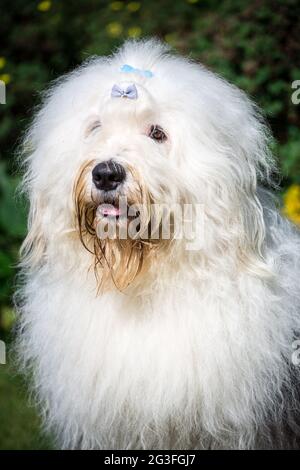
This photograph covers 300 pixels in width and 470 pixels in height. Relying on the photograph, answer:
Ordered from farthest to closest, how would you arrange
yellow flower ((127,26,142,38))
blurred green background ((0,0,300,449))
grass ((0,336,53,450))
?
yellow flower ((127,26,142,38)) → blurred green background ((0,0,300,449)) → grass ((0,336,53,450))

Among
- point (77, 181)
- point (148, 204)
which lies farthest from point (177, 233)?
point (77, 181)

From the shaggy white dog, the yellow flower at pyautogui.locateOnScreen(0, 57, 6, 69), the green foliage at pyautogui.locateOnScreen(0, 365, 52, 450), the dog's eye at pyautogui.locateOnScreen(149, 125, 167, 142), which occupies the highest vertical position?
the yellow flower at pyautogui.locateOnScreen(0, 57, 6, 69)

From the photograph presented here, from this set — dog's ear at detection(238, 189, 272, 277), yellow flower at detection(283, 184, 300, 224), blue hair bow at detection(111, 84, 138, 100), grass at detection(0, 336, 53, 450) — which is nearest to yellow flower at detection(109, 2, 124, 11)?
yellow flower at detection(283, 184, 300, 224)

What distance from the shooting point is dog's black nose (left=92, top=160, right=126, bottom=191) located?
9.61 ft

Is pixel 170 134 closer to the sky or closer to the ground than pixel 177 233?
closer to the sky

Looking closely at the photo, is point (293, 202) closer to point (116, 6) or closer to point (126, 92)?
point (116, 6)

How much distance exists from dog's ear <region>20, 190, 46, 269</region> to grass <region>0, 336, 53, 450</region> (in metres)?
0.90

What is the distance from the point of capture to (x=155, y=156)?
3055 mm

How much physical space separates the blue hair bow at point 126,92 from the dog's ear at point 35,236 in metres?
0.49

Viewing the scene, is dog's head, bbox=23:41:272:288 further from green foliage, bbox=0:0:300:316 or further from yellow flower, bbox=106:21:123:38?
yellow flower, bbox=106:21:123:38

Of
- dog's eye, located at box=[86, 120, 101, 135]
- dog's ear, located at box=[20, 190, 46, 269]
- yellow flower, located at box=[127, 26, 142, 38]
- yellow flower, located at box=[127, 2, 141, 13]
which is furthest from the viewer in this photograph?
yellow flower, located at box=[127, 2, 141, 13]

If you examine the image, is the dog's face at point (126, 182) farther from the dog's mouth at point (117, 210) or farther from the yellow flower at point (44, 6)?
the yellow flower at point (44, 6)

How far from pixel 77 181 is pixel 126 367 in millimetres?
698

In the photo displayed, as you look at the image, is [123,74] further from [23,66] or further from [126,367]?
[23,66]
